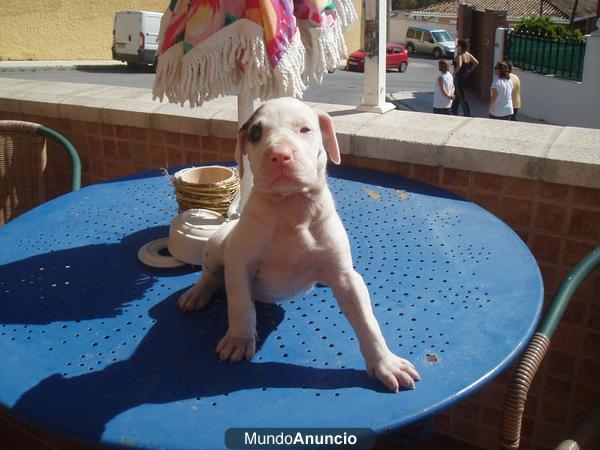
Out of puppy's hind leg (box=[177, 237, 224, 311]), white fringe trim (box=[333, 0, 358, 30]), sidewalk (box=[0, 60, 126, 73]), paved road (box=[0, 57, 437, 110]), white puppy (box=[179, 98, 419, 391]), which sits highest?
white fringe trim (box=[333, 0, 358, 30])

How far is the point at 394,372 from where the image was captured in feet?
4.32

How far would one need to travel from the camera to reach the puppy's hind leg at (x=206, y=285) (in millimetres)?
1632

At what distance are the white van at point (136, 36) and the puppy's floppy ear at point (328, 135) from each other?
20.6 meters

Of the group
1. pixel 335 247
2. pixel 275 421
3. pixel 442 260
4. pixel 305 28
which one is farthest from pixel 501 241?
pixel 275 421

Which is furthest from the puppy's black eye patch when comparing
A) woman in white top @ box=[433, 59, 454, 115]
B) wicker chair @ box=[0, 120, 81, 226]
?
woman in white top @ box=[433, 59, 454, 115]

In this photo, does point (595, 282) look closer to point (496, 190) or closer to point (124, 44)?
point (496, 190)

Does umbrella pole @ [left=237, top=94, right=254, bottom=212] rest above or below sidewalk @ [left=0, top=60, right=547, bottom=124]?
above

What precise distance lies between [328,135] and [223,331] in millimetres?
607

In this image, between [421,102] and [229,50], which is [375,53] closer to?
[229,50]

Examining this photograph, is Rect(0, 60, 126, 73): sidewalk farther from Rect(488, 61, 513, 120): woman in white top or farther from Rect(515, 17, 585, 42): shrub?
Rect(488, 61, 513, 120): woman in white top

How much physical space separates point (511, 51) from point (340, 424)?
16.0 metres

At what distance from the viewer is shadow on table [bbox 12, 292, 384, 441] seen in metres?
1.24

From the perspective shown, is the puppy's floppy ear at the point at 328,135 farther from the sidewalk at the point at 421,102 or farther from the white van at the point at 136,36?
the white van at the point at 136,36

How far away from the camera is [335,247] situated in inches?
57.8
